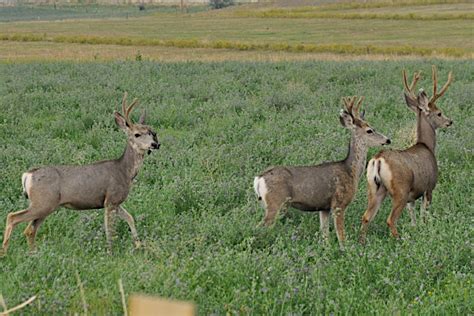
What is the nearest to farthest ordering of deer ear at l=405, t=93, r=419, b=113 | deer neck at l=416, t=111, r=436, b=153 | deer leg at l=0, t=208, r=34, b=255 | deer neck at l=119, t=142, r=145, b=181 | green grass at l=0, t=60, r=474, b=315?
green grass at l=0, t=60, r=474, b=315
deer leg at l=0, t=208, r=34, b=255
deer neck at l=119, t=142, r=145, b=181
deer neck at l=416, t=111, r=436, b=153
deer ear at l=405, t=93, r=419, b=113

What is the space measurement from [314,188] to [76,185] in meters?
2.46

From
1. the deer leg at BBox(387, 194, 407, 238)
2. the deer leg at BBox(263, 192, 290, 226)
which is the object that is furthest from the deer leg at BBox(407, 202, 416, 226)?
the deer leg at BBox(263, 192, 290, 226)

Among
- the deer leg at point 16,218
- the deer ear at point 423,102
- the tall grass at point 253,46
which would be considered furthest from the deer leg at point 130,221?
the tall grass at point 253,46

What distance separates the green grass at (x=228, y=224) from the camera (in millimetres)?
5246

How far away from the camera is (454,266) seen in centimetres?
605

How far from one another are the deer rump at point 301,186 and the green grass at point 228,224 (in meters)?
0.29

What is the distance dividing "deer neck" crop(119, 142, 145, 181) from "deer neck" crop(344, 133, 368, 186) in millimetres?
2330

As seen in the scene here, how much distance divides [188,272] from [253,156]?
5109 mm

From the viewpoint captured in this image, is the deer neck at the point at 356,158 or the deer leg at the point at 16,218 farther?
the deer neck at the point at 356,158

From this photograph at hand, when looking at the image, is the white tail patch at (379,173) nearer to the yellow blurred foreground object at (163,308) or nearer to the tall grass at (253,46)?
the yellow blurred foreground object at (163,308)

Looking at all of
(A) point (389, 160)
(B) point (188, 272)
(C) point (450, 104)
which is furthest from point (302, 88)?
(B) point (188, 272)

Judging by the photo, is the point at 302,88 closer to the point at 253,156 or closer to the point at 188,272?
the point at 253,156

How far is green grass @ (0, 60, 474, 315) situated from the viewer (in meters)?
5.25

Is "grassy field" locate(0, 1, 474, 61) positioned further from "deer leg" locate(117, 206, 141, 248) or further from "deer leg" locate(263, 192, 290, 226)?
"deer leg" locate(263, 192, 290, 226)
